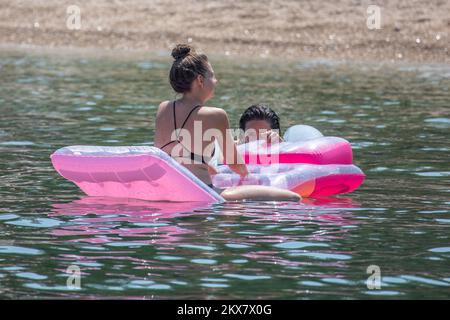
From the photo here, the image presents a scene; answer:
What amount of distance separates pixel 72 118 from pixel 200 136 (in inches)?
283

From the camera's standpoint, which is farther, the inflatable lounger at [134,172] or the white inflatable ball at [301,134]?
the white inflatable ball at [301,134]

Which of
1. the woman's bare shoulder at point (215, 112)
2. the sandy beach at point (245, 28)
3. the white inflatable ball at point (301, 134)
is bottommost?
the white inflatable ball at point (301, 134)

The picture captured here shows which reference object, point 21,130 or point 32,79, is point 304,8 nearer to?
point 32,79

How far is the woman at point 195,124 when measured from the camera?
28.3 feet

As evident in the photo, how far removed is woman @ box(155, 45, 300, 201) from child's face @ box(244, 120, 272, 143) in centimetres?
102

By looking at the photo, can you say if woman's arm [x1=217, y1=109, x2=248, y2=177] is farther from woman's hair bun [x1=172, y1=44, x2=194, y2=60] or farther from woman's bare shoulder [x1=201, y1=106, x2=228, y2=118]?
woman's hair bun [x1=172, y1=44, x2=194, y2=60]

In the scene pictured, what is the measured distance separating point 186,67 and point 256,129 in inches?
63.1

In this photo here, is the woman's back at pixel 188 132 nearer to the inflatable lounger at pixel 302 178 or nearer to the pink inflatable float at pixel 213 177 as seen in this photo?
the pink inflatable float at pixel 213 177

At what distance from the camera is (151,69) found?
77.1 feet

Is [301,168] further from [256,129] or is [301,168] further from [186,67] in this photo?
[186,67]

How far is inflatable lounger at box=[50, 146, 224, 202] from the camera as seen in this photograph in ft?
28.3

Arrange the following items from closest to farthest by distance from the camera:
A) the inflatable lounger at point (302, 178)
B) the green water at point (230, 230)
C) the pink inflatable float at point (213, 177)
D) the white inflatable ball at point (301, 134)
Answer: the green water at point (230, 230)
the pink inflatable float at point (213, 177)
the inflatable lounger at point (302, 178)
the white inflatable ball at point (301, 134)

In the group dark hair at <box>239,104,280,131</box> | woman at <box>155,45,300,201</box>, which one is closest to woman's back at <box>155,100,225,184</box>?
woman at <box>155,45,300,201</box>

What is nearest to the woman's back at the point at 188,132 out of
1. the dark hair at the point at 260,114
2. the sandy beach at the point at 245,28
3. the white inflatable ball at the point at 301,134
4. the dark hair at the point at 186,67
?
the dark hair at the point at 186,67
